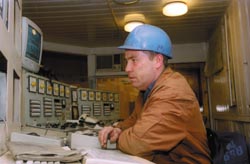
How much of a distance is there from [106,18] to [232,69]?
199 cm

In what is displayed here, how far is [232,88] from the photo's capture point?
374cm

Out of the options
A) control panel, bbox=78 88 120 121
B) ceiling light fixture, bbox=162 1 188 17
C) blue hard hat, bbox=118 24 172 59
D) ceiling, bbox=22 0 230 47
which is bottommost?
control panel, bbox=78 88 120 121

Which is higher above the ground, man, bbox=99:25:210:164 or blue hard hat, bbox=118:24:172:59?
blue hard hat, bbox=118:24:172:59

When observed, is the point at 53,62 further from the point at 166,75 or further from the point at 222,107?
the point at 166,75

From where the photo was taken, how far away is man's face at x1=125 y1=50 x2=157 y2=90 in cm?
159

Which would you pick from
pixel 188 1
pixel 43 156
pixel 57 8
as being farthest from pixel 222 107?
pixel 43 156

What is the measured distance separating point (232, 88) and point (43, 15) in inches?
114

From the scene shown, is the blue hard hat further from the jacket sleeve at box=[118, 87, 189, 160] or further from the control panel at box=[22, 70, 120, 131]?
the control panel at box=[22, 70, 120, 131]

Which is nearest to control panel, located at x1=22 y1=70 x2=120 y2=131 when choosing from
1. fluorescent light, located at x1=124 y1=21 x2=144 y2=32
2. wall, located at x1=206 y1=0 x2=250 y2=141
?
fluorescent light, located at x1=124 y1=21 x2=144 y2=32

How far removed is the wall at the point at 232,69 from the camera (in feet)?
10.2

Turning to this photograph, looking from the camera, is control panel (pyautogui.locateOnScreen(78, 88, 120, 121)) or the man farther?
control panel (pyautogui.locateOnScreen(78, 88, 120, 121))

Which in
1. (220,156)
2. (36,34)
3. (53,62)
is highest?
(53,62)

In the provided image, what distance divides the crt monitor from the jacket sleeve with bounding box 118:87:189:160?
148cm

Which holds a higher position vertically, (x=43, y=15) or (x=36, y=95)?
(x=43, y=15)
